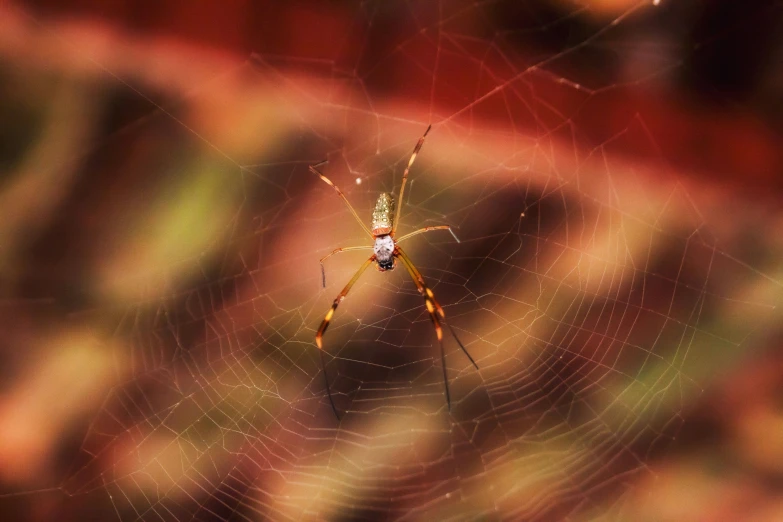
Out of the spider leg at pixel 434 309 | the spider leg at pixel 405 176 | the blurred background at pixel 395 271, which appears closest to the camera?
the blurred background at pixel 395 271

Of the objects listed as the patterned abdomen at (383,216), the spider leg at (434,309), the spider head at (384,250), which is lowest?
the spider leg at (434,309)

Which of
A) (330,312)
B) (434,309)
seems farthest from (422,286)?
(330,312)

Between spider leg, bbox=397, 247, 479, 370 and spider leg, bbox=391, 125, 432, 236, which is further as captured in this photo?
spider leg, bbox=397, 247, 479, 370

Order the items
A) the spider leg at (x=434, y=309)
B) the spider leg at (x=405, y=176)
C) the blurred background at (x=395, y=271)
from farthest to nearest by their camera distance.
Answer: the spider leg at (x=434, y=309), the spider leg at (x=405, y=176), the blurred background at (x=395, y=271)

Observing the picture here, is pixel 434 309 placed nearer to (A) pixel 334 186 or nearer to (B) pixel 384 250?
(B) pixel 384 250

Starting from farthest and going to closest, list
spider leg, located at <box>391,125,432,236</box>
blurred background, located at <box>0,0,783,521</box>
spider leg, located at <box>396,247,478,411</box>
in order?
spider leg, located at <box>396,247,478,411</box>
spider leg, located at <box>391,125,432,236</box>
blurred background, located at <box>0,0,783,521</box>

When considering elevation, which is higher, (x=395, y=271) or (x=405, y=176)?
(x=405, y=176)

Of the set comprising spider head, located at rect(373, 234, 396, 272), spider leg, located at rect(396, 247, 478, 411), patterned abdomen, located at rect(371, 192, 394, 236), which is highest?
patterned abdomen, located at rect(371, 192, 394, 236)
